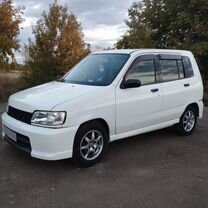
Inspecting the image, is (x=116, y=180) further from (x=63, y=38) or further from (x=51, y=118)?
(x=63, y=38)

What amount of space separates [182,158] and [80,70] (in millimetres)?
2333

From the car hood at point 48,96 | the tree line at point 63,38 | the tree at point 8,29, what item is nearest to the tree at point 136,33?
the tree line at point 63,38

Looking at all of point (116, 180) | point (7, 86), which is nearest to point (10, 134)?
point (116, 180)

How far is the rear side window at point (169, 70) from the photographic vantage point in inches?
224

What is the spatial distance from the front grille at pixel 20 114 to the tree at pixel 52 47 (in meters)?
7.10

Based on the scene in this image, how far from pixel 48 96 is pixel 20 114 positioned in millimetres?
493

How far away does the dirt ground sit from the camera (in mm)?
3539

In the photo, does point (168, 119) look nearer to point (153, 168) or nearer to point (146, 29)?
point (153, 168)

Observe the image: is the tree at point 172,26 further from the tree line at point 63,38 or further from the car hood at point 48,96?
the car hood at point 48,96

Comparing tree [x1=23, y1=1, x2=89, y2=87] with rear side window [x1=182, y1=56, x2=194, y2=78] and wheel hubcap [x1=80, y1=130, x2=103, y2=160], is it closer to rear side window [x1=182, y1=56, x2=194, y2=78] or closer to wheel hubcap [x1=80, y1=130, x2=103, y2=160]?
rear side window [x1=182, y1=56, x2=194, y2=78]

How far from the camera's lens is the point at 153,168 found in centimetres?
453

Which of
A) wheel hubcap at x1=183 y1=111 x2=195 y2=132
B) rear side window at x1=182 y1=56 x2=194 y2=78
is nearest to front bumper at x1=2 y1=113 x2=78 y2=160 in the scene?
wheel hubcap at x1=183 y1=111 x2=195 y2=132

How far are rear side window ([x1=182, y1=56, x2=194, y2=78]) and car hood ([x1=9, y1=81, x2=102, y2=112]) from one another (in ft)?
7.89

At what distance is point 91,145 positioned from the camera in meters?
4.59
